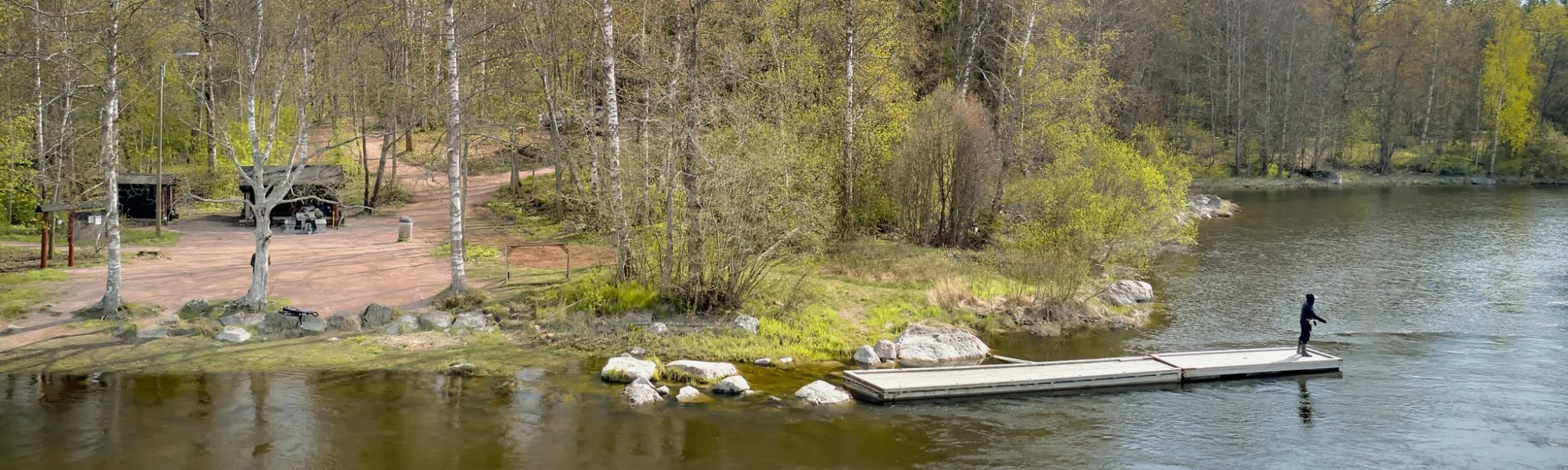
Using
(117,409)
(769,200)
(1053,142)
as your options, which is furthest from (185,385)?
(1053,142)

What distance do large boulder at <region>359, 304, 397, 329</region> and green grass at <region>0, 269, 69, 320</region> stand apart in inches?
257

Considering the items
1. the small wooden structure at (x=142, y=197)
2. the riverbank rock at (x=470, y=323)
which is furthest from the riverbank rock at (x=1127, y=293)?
the small wooden structure at (x=142, y=197)

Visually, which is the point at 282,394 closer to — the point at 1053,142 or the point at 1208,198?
the point at 1053,142

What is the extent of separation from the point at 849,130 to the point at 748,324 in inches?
438

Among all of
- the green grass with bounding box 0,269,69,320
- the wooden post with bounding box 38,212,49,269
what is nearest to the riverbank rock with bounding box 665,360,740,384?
the green grass with bounding box 0,269,69,320

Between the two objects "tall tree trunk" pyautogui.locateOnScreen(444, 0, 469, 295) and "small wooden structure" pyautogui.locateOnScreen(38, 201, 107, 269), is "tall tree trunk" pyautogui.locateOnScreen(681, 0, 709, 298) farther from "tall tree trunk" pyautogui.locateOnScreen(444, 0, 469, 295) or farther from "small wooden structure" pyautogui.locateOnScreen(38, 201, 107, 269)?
"small wooden structure" pyautogui.locateOnScreen(38, 201, 107, 269)

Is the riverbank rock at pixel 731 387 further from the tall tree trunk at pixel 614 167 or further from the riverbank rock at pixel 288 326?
the riverbank rock at pixel 288 326

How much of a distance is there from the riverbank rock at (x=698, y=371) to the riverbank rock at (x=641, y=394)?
94 centimetres

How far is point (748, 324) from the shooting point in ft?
71.6

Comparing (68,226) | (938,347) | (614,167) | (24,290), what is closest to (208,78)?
(68,226)

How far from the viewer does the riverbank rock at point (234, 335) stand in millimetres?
19594

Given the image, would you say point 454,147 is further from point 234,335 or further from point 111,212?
point 111,212

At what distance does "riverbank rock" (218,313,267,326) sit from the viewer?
20.2m

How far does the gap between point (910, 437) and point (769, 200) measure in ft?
26.0
